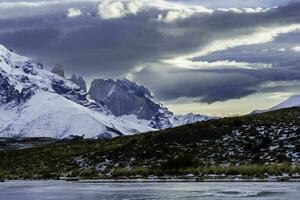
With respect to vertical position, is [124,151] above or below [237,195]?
above

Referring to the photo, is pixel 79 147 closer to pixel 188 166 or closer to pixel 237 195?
pixel 188 166

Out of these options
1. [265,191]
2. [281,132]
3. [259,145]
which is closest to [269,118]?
[281,132]

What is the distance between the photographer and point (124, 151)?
80.2 m

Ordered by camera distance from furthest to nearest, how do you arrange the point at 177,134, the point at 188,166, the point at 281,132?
1. the point at 177,134
2. the point at 281,132
3. the point at 188,166

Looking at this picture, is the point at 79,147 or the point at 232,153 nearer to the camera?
the point at 232,153

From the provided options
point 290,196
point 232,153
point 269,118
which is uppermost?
point 269,118

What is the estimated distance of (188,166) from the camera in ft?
208

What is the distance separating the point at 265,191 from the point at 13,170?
5086 cm

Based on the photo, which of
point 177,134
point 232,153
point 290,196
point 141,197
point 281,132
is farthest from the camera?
point 177,134

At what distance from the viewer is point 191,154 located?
236ft

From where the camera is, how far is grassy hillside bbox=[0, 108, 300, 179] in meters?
62.2

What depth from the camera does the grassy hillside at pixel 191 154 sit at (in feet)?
204

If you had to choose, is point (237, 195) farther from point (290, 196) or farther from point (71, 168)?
point (71, 168)

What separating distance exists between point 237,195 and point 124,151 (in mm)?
47995
